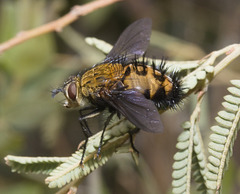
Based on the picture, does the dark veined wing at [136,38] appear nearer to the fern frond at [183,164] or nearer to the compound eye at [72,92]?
the compound eye at [72,92]

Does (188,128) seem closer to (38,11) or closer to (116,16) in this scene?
(38,11)

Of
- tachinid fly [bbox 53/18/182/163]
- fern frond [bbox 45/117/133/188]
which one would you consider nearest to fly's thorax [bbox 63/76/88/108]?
tachinid fly [bbox 53/18/182/163]

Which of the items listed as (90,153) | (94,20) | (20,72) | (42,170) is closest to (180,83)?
(90,153)

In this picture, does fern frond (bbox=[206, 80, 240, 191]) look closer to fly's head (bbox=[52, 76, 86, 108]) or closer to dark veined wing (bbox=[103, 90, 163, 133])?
dark veined wing (bbox=[103, 90, 163, 133])

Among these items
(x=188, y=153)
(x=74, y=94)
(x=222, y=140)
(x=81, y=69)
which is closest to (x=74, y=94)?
(x=74, y=94)

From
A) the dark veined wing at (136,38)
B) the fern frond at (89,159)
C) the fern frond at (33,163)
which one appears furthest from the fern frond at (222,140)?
the dark veined wing at (136,38)

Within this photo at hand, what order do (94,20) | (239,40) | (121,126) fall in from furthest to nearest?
(239,40)
(94,20)
(121,126)

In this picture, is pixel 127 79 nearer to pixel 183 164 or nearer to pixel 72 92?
pixel 72 92
